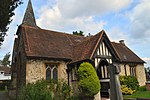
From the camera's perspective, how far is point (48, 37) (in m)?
18.0

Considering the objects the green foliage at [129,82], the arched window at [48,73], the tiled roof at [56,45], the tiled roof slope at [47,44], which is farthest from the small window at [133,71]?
the arched window at [48,73]

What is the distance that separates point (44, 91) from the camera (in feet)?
37.7

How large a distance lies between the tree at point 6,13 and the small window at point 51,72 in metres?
4.59

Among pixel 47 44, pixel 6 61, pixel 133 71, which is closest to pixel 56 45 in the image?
pixel 47 44

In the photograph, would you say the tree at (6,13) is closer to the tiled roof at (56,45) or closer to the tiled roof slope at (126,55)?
the tiled roof at (56,45)

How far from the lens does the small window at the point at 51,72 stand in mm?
14849

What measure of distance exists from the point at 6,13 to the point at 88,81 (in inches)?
304

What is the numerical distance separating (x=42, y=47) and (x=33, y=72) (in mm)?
2713

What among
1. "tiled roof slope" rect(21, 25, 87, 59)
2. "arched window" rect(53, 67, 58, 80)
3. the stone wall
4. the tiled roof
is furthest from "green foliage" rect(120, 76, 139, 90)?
the stone wall

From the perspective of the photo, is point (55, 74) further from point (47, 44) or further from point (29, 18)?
point (29, 18)

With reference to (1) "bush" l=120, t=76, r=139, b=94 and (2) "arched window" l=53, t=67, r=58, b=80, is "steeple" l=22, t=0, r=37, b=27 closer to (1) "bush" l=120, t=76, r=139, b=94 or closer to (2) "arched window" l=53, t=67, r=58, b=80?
(2) "arched window" l=53, t=67, r=58, b=80

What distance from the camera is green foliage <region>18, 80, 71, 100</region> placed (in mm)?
11166

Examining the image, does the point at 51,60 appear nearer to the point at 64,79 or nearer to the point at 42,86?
the point at 64,79

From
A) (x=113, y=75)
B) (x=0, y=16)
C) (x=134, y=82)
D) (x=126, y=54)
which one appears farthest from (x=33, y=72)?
(x=126, y=54)
